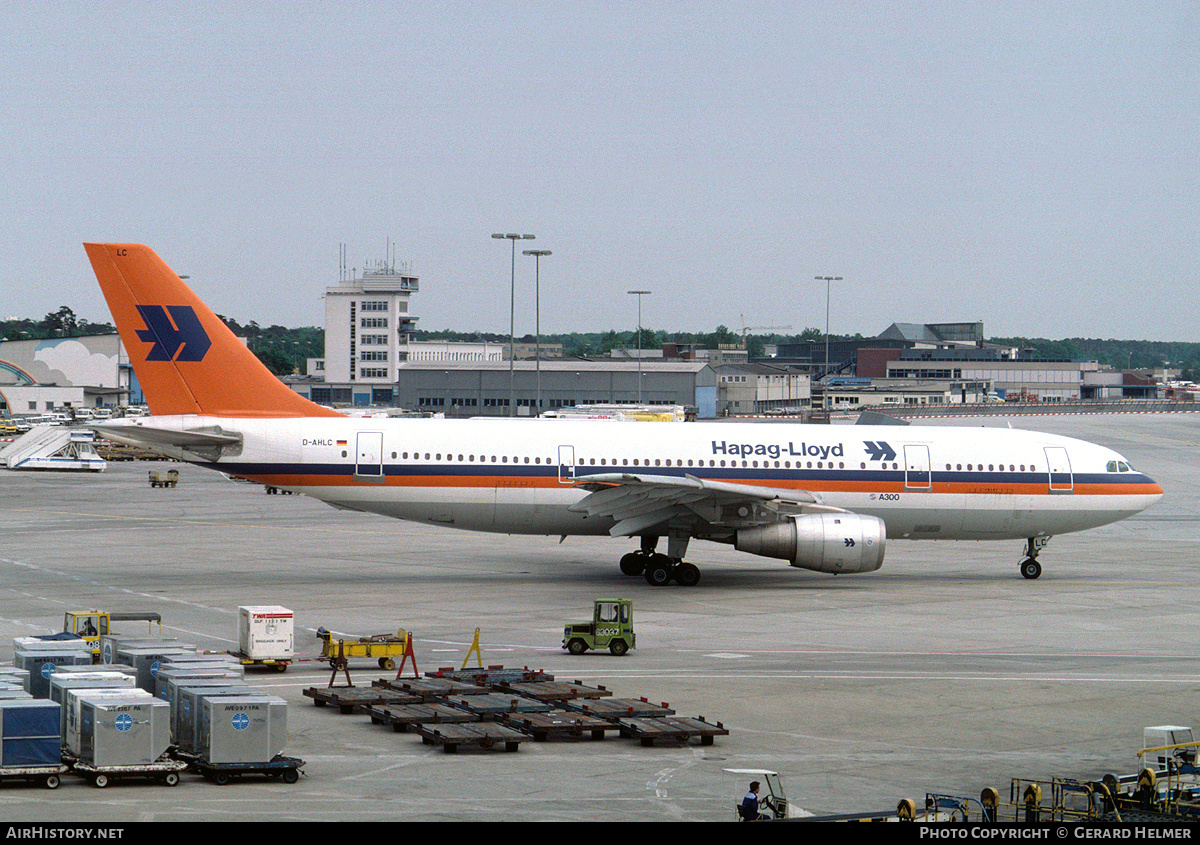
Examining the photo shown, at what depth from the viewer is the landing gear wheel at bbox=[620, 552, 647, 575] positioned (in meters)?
40.6

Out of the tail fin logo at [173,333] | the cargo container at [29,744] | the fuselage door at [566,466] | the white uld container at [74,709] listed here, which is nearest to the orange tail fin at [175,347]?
Result: the tail fin logo at [173,333]

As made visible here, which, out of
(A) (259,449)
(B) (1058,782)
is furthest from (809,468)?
(B) (1058,782)

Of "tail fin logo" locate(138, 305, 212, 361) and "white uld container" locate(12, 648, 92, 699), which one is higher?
"tail fin logo" locate(138, 305, 212, 361)

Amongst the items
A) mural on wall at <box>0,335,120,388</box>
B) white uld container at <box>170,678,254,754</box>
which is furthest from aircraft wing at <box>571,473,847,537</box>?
mural on wall at <box>0,335,120,388</box>

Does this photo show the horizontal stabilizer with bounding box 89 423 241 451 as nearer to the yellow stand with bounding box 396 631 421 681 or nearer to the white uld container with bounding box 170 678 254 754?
the yellow stand with bounding box 396 631 421 681

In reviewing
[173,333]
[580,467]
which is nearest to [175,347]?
[173,333]

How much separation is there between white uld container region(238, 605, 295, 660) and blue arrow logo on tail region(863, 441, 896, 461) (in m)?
20.9

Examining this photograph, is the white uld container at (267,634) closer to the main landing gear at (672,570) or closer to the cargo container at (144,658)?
the cargo container at (144,658)

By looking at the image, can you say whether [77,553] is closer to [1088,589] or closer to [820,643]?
[820,643]

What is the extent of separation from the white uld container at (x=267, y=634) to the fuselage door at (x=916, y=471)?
21631 mm

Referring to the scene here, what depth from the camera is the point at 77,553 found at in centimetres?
4372

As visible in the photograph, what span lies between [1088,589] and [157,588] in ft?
92.9

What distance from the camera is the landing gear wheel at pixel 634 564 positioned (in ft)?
133

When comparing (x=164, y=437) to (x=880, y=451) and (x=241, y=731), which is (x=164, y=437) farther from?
(x=880, y=451)
